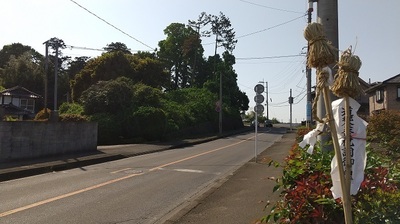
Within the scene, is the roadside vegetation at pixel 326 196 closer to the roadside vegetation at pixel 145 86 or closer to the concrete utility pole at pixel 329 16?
the concrete utility pole at pixel 329 16

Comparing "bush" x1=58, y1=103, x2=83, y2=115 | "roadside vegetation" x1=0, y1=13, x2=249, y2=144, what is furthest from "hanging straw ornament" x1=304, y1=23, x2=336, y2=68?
"bush" x1=58, y1=103, x2=83, y2=115

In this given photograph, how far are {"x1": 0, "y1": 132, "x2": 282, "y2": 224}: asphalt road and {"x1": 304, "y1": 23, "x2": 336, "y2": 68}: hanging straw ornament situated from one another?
5.20 meters

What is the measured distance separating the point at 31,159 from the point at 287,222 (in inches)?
586

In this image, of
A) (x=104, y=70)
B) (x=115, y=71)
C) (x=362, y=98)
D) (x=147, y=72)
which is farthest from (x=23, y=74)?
(x=362, y=98)

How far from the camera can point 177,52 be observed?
65562mm

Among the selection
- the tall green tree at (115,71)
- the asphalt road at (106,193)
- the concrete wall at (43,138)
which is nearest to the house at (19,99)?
the tall green tree at (115,71)

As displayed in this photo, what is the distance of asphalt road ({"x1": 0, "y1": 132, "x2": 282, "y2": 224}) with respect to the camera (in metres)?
7.48

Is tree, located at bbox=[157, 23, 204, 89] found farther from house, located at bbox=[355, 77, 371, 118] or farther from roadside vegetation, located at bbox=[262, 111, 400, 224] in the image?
roadside vegetation, located at bbox=[262, 111, 400, 224]

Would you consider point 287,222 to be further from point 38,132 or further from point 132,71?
point 132,71

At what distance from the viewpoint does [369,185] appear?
3.32m

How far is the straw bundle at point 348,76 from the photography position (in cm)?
255

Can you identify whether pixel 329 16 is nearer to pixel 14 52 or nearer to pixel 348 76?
pixel 348 76

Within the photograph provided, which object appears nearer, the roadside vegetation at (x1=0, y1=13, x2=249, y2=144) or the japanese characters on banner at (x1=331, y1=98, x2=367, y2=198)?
the japanese characters on banner at (x1=331, y1=98, x2=367, y2=198)

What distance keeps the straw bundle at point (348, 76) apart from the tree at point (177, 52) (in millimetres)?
61535
